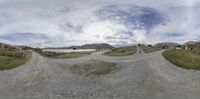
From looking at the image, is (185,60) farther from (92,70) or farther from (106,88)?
(106,88)

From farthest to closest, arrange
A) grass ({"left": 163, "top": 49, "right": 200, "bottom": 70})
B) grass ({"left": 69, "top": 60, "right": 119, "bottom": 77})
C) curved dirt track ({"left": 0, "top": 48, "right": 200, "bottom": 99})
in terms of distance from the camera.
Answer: grass ({"left": 163, "top": 49, "right": 200, "bottom": 70}), grass ({"left": 69, "top": 60, "right": 119, "bottom": 77}), curved dirt track ({"left": 0, "top": 48, "right": 200, "bottom": 99})

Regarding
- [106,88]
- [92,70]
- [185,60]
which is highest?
[185,60]

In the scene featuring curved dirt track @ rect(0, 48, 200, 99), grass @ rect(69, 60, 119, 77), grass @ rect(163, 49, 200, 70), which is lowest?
curved dirt track @ rect(0, 48, 200, 99)

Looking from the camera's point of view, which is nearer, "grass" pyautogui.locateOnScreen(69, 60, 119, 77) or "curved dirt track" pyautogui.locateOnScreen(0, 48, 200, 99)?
"curved dirt track" pyautogui.locateOnScreen(0, 48, 200, 99)

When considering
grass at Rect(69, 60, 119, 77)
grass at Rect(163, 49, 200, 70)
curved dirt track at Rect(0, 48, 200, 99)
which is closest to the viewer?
curved dirt track at Rect(0, 48, 200, 99)

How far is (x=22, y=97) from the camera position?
110 ft

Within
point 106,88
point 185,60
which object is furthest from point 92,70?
point 185,60

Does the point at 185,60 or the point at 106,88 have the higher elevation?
the point at 185,60

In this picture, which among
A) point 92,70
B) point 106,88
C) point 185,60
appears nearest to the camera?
point 106,88

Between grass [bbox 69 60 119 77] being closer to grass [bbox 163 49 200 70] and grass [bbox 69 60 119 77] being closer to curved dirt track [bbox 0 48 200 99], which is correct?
curved dirt track [bbox 0 48 200 99]

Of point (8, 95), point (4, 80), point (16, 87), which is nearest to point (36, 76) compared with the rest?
point (4, 80)

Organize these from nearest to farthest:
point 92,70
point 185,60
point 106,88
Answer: point 106,88
point 92,70
point 185,60

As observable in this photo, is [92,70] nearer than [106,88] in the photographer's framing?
No

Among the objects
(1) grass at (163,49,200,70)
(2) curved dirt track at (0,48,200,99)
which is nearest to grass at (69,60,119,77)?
(2) curved dirt track at (0,48,200,99)
